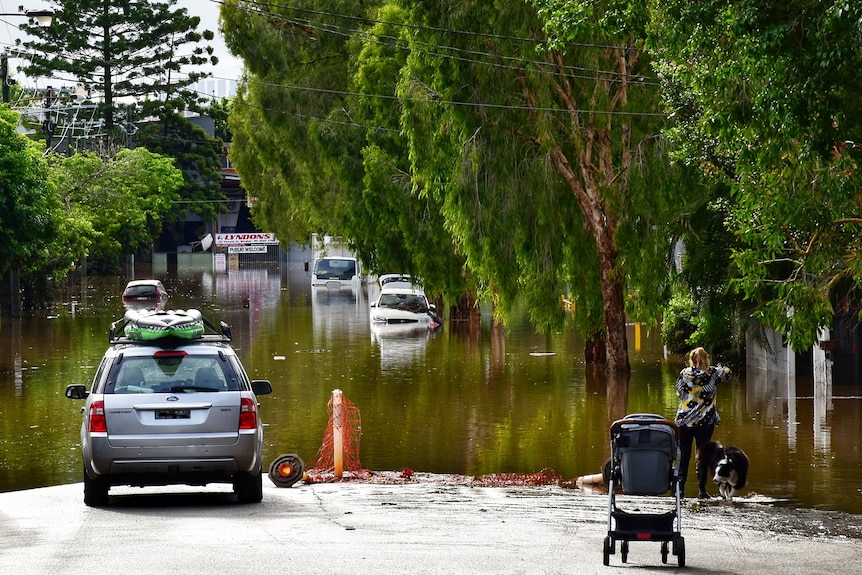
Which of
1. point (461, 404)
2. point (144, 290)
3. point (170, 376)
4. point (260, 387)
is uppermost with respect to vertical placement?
point (144, 290)

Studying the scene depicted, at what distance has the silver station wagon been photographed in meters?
12.9

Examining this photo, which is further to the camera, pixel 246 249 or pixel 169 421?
pixel 246 249

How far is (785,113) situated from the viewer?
11.4 m

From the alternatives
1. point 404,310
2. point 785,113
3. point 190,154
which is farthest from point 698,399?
point 190,154

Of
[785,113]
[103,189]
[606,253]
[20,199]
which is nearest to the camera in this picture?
[785,113]

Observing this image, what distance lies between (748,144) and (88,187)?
62.5 m

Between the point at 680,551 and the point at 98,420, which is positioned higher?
the point at 98,420

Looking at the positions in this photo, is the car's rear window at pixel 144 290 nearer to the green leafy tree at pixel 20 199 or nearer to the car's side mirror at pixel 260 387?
the green leafy tree at pixel 20 199

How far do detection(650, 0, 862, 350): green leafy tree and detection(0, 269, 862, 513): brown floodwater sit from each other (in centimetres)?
270

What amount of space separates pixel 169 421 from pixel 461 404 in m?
13.2

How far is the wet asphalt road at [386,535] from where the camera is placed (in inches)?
377

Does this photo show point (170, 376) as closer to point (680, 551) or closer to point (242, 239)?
point (680, 551)

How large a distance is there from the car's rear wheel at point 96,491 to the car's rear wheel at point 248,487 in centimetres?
122

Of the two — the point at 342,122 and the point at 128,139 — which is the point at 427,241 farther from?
→ the point at 128,139
